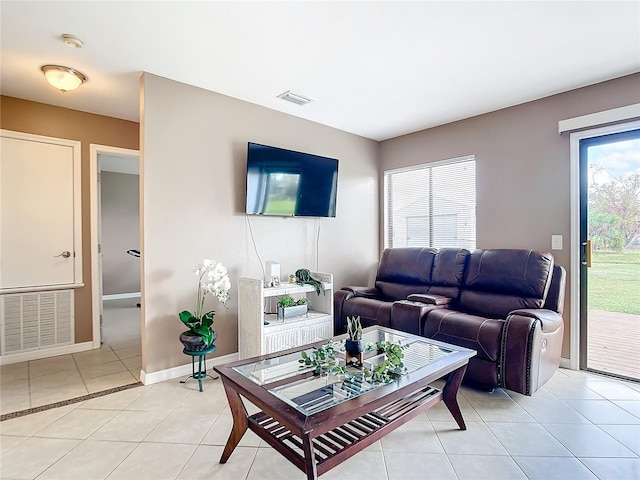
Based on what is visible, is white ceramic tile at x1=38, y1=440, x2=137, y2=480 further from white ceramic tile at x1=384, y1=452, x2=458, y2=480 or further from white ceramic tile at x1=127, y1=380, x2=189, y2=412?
white ceramic tile at x1=384, y1=452, x2=458, y2=480

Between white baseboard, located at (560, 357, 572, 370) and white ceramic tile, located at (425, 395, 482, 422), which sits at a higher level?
white baseboard, located at (560, 357, 572, 370)

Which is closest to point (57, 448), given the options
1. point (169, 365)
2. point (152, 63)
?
point (169, 365)

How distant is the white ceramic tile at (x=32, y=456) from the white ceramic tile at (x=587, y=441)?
2.81 meters

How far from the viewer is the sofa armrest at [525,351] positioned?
226 centimetres

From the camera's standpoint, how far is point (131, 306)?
5.81m

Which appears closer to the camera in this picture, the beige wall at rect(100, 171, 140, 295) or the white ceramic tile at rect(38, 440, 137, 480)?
the white ceramic tile at rect(38, 440, 137, 480)

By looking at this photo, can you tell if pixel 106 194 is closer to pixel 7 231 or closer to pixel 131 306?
pixel 131 306

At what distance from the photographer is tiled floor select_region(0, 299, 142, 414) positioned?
2453 mm

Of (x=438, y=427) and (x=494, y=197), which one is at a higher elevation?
(x=494, y=197)

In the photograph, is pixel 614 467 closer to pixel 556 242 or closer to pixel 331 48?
pixel 556 242

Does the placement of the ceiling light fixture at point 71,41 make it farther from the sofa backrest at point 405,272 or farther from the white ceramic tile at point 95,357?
the sofa backrest at point 405,272

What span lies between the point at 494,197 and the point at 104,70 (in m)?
3.82

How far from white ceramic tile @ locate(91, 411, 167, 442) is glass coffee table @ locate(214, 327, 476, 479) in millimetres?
646

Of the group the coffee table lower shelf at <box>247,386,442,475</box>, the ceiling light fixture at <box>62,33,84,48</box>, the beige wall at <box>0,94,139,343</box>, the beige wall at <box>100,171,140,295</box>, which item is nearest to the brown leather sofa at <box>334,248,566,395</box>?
the coffee table lower shelf at <box>247,386,442,475</box>
